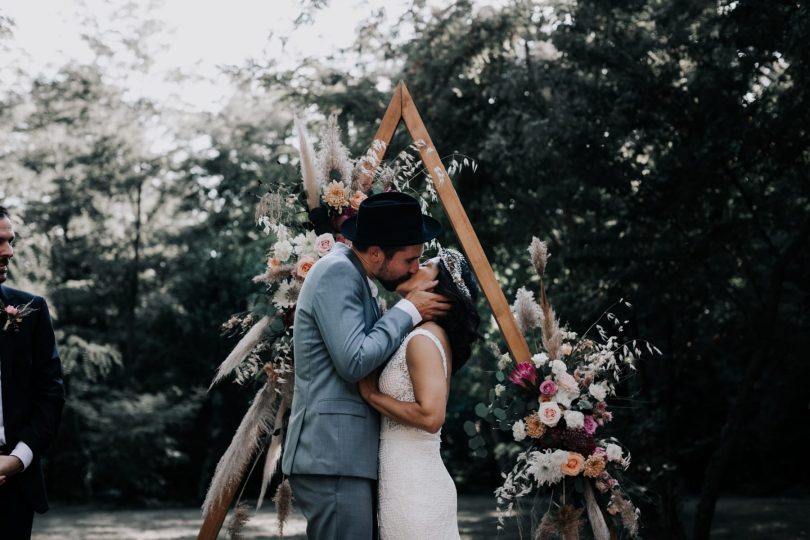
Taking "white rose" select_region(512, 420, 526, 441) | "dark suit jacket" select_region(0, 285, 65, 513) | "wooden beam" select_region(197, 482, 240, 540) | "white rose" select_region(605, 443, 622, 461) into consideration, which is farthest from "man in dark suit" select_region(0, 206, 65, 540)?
"white rose" select_region(605, 443, 622, 461)

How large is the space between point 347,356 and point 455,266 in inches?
37.5

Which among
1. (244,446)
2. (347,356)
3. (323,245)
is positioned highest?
(323,245)

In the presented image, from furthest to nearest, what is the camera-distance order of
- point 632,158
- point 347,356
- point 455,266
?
point 632,158 < point 455,266 < point 347,356

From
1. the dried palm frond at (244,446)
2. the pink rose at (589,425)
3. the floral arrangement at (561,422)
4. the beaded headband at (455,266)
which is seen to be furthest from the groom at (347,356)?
the pink rose at (589,425)

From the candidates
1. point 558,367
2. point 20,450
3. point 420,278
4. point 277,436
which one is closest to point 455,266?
point 420,278

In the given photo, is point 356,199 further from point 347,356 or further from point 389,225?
point 347,356

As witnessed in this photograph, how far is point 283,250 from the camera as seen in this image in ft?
14.9

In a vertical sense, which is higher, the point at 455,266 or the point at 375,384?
the point at 455,266

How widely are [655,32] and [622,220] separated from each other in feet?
6.79

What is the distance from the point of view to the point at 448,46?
34.5 feet

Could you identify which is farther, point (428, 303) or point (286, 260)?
point (286, 260)

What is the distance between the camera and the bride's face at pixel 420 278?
138 inches

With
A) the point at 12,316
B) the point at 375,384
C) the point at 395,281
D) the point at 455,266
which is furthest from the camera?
the point at 455,266

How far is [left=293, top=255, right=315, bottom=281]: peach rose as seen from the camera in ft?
14.6
